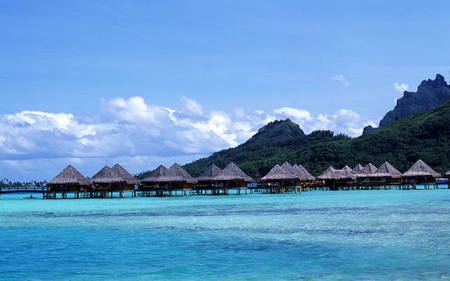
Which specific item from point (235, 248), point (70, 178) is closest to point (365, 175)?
point (70, 178)

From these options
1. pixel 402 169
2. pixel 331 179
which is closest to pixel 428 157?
pixel 402 169

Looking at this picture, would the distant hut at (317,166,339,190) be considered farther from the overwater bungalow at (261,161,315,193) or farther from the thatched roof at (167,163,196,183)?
the thatched roof at (167,163,196,183)

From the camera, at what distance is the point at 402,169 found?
90438 millimetres

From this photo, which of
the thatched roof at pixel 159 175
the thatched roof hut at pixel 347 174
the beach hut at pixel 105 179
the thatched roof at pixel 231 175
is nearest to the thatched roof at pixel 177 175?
the thatched roof at pixel 159 175

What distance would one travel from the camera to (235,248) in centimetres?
1848

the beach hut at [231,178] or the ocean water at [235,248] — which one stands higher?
the beach hut at [231,178]

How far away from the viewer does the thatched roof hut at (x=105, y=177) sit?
57.2 m

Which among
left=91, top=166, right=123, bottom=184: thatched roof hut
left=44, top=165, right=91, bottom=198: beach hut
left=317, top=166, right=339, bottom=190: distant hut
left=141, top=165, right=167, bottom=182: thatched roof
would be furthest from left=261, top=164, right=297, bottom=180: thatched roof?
left=44, top=165, right=91, bottom=198: beach hut

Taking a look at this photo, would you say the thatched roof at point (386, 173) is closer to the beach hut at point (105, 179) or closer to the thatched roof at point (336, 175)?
the thatched roof at point (336, 175)

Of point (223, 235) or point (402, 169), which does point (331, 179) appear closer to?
point (402, 169)

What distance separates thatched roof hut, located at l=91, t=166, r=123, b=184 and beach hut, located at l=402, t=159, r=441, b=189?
29546 millimetres

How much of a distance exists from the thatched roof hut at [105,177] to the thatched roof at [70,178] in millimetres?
795

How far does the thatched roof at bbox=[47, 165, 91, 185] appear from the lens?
5616 centimetres

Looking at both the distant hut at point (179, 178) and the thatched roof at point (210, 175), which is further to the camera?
the thatched roof at point (210, 175)
